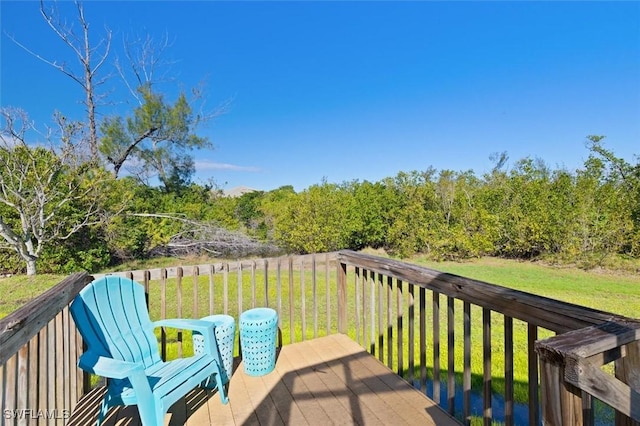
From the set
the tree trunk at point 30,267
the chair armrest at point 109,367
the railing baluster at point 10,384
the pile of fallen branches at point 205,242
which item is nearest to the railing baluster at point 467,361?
the chair armrest at point 109,367

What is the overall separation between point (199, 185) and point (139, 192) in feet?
7.84

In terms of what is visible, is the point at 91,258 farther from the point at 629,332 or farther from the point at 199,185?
the point at 629,332

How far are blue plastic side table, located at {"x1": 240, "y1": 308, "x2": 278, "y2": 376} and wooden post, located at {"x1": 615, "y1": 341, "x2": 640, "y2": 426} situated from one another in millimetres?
2119

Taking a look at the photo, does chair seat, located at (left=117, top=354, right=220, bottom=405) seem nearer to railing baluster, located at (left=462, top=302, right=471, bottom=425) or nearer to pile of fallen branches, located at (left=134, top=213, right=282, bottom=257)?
railing baluster, located at (left=462, top=302, right=471, bottom=425)

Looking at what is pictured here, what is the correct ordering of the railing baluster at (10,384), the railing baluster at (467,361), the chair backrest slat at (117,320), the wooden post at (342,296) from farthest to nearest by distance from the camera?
the wooden post at (342,296) → the chair backrest slat at (117,320) → the railing baluster at (467,361) → the railing baluster at (10,384)

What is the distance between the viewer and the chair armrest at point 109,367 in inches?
65.5

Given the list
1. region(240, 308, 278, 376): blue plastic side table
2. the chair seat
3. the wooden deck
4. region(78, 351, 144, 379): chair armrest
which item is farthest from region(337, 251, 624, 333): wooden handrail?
region(78, 351, 144, 379): chair armrest

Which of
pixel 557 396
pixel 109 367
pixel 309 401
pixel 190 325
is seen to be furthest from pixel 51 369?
pixel 557 396

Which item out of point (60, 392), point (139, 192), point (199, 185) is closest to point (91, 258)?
point (139, 192)

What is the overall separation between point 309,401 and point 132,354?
4.00 ft

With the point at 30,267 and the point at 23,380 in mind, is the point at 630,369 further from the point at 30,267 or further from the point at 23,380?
the point at 30,267

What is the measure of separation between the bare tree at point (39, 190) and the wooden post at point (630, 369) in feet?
33.6

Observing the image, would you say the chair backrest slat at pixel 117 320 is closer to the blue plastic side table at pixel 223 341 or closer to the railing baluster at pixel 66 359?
the railing baluster at pixel 66 359

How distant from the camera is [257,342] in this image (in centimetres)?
258
